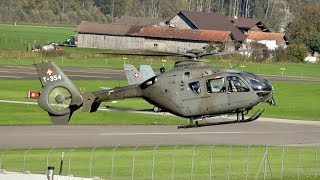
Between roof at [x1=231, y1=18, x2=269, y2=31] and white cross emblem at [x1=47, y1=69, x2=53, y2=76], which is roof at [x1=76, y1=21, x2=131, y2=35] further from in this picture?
white cross emblem at [x1=47, y1=69, x2=53, y2=76]

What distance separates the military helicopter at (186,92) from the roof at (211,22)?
12542 cm

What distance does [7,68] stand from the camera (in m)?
120

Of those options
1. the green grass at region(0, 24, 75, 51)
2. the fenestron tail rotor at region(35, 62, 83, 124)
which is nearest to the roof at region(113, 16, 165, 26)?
the green grass at region(0, 24, 75, 51)

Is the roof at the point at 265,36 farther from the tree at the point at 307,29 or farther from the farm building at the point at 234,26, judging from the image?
the tree at the point at 307,29

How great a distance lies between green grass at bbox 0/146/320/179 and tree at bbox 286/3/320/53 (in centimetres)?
10821

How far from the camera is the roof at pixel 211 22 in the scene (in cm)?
17088

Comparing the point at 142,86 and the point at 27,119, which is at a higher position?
the point at 142,86

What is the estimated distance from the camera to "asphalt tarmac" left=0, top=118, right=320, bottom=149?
65312 mm

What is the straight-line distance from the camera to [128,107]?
8275 centimetres

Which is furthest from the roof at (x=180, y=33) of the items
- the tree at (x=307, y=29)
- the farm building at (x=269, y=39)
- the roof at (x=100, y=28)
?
the tree at (x=307, y=29)

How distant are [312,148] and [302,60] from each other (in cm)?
9323

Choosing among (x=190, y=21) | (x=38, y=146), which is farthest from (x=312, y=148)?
(x=190, y=21)

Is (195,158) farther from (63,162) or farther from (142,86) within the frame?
(142,86)

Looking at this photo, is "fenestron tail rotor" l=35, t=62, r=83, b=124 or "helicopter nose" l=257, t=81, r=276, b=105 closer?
"helicopter nose" l=257, t=81, r=276, b=105
